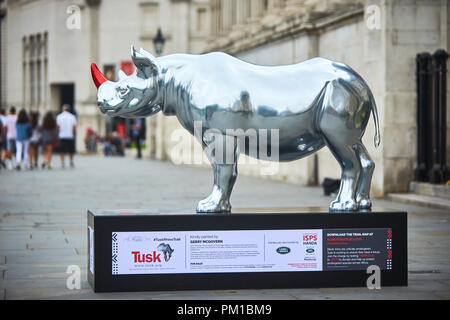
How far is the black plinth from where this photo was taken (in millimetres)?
6898

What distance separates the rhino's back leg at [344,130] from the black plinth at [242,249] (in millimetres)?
238

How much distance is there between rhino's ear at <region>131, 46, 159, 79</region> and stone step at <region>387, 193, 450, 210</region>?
8.17 m

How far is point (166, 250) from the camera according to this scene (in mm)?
6922

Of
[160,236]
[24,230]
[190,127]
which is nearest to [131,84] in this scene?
[190,127]

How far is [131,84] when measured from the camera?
7219 mm

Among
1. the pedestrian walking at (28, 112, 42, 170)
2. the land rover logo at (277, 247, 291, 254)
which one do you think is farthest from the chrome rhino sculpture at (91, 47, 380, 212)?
the pedestrian walking at (28, 112, 42, 170)

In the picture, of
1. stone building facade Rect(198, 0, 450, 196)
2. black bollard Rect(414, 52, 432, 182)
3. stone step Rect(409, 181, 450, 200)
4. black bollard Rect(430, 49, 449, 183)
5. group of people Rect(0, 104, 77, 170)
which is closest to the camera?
stone step Rect(409, 181, 450, 200)

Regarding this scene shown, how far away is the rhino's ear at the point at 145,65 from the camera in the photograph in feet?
23.4

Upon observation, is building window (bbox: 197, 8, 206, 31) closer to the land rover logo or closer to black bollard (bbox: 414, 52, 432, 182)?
black bollard (bbox: 414, 52, 432, 182)

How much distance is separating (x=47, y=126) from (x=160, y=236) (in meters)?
21.1

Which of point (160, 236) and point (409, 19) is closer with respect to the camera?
point (160, 236)

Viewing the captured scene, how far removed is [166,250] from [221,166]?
0.81 metres

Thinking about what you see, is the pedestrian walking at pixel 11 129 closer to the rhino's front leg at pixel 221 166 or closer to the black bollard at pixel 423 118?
the black bollard at pixel 423 118

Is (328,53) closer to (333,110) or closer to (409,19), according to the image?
(409,19)
